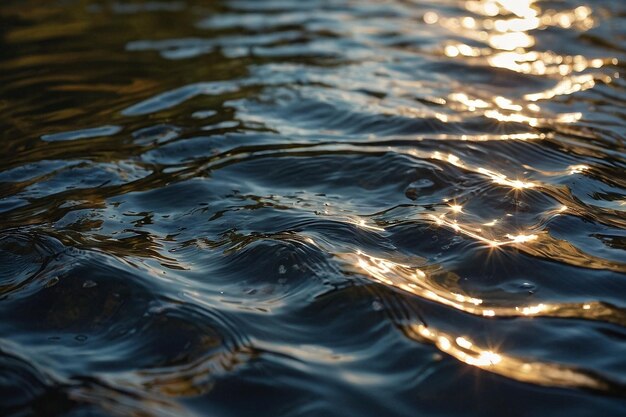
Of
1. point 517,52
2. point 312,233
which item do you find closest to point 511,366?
point 312,233

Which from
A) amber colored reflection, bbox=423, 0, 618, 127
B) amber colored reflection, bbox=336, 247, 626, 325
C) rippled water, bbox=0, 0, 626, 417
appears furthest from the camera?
amber colored reflection, bbox=423, 0, 618, 127

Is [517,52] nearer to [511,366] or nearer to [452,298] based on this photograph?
[452,298]

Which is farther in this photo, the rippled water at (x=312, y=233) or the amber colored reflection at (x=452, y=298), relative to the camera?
the amber colored reflection at (x=452, y=298)

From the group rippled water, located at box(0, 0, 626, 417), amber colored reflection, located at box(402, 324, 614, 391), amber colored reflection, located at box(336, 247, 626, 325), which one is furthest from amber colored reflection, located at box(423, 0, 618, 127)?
amber colored reflection, located at box(402, 324, 614, 391)

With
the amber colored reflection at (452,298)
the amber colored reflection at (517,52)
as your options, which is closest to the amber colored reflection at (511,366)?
the amber colored reflection at (452,298)

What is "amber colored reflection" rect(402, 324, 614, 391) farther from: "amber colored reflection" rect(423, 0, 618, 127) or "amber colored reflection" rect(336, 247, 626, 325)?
"amber colored reflection" rect(423, 0, 618, 127)

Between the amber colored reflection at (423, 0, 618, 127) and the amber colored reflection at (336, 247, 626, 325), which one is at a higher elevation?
the amber colored reflection at (336, 247, 626, 325)

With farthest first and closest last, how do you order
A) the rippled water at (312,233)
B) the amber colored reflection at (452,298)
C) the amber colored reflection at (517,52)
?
the amber colored reflection at (517,52), the amber colored reflection at (452,298), the rippled water at (312,233)

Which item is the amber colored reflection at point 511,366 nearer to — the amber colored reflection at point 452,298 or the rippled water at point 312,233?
the rippled water at point 312,233
